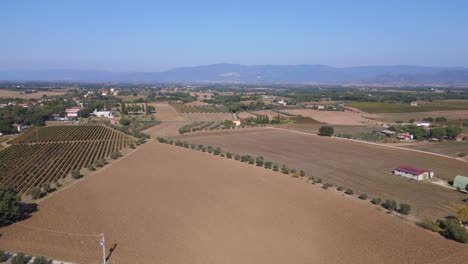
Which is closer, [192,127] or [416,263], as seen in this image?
[416,263]

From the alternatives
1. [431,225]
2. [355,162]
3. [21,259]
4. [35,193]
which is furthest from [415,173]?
[35,193]

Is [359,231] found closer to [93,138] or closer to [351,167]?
[351,167]

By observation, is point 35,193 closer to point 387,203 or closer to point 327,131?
point 387,203

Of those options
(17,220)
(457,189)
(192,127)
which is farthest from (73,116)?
(457,189)

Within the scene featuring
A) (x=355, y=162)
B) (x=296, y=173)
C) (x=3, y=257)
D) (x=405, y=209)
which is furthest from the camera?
(x=355, y=162)

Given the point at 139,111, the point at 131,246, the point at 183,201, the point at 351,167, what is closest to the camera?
the point at 131,246

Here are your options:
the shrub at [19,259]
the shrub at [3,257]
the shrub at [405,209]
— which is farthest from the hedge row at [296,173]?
the shrub at [3,257]

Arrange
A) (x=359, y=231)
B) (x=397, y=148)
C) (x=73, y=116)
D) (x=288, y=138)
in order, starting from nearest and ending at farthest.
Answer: (x=359, y=231) < (x=397, y=148) < (x=288, y=138) < (x=73, y=116)

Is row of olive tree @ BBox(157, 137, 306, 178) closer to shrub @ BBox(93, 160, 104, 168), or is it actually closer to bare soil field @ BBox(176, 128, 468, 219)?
bare soil field @ BBox(176, 128, 468, 219)
